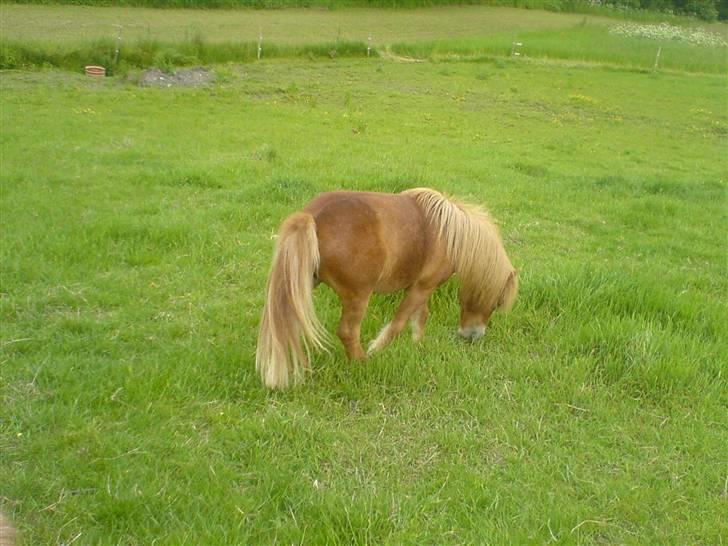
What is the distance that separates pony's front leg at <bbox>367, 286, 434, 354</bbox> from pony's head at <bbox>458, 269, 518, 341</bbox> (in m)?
0.33

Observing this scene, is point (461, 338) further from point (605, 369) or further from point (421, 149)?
point (421, 149)

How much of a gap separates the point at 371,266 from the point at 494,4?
146 ft

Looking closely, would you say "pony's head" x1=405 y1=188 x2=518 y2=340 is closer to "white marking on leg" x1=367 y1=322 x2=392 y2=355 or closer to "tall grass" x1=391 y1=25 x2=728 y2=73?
"white marking on leg" x1=367 y1=322 x2=392 y2=355

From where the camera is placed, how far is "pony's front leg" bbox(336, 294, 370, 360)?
4.13 m

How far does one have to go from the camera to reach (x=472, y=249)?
4480mm

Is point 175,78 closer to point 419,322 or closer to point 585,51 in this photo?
point 419,322

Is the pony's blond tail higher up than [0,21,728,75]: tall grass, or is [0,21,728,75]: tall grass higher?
[0,21,728,75]: tall grass

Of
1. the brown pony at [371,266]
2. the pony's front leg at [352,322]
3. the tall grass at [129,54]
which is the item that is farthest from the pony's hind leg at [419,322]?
the tall grass at [129,54]

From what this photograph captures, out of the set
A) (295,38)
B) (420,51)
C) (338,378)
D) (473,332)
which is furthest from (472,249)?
(295,38)

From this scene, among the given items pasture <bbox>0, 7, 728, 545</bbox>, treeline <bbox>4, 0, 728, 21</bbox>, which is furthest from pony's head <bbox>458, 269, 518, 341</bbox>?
treeline <bbox>4, 0, 728, 21</bbox>

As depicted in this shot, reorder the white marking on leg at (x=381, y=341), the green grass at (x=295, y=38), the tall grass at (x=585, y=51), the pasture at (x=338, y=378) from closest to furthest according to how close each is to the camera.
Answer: the pasture at (x=338, y=378)
the white marking on leg at (x=381, y=341)
the green grass at (x=295, y=38)
the tall grass at (x=585, y=51)

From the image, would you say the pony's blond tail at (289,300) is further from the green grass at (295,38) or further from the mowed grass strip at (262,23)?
the mowed grass strip at (262,23)

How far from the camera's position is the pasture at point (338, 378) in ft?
10.3

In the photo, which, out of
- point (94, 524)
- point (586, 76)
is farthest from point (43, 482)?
point (586, 76)
